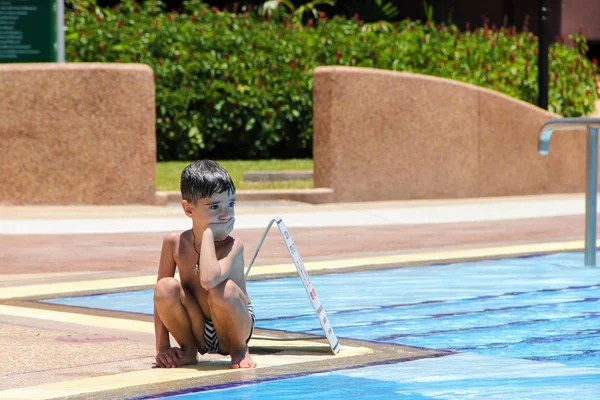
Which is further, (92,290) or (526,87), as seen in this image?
(526,87)

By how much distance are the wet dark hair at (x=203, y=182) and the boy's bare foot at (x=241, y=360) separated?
0.73 metres

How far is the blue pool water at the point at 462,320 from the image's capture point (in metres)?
5.57

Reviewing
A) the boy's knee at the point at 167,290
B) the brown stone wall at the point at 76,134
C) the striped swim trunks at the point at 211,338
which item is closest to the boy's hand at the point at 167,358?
the striped swim trunks at the point at 211,338

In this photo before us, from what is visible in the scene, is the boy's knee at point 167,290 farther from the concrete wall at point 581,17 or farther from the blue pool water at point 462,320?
the concrete wall at point 581,17

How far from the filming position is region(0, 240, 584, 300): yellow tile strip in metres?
8.89

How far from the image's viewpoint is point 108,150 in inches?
601

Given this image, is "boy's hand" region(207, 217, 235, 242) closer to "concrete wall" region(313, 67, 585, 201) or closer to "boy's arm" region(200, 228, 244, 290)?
"boy's arm" region(200, 228, 244, 290)

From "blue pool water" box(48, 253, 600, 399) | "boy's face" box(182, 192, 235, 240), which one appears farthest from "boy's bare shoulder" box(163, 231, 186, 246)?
"blue pool water" box(48, 253, 600, 399)

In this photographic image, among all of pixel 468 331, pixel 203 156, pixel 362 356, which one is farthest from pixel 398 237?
pixel 203 156

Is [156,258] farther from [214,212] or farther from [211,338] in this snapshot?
[214,212]

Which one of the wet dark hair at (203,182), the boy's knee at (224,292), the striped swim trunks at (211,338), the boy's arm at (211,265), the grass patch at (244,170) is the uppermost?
the wet dark hair at (203,182)

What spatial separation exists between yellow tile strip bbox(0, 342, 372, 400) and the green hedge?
13.4 meters

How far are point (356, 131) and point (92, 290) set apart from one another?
829 cm

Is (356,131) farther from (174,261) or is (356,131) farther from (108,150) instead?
(174,261)
